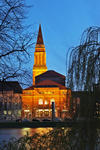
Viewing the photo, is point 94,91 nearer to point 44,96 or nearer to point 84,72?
point 84,72

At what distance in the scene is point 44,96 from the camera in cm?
11225

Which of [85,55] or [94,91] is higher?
[85,55]

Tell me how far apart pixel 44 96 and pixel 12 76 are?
101027mm

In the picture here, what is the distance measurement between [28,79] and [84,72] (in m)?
5.78

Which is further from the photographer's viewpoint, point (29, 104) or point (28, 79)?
point (29, 104)

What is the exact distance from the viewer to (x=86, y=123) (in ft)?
18.5

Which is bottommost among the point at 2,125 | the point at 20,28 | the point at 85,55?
the point at 2,125

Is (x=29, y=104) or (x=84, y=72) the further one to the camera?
(x=29, y=104)

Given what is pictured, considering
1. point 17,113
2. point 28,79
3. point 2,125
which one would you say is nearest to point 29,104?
point 17,113

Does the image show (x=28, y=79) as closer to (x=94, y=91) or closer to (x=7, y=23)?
(x=7, y=23)

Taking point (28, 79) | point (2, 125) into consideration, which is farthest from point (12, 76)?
point (2, 125)

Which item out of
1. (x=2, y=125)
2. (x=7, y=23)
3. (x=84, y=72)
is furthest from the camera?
(x=2, y=125)

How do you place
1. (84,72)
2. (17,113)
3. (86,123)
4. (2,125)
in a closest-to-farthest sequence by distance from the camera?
(86,123) < (84,72) < (2,125) < (17,113)

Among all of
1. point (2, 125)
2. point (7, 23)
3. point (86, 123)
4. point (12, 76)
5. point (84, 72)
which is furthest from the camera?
point (2, 125)
